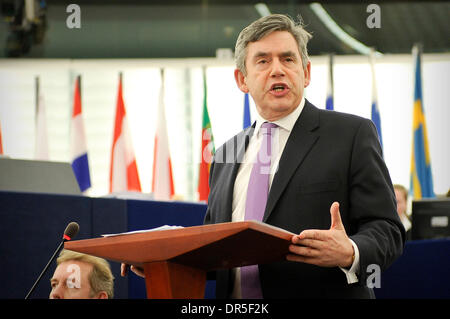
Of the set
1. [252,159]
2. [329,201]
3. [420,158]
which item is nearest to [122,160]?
[420,158]

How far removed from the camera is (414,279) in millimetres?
4074

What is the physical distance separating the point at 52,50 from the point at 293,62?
24.9 feet

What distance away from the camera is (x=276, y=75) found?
7.11ft

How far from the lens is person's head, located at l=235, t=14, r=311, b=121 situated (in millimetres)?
2180

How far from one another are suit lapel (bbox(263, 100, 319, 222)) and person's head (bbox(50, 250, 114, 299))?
1074 millimetres

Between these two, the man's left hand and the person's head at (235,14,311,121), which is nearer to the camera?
the man's left hand

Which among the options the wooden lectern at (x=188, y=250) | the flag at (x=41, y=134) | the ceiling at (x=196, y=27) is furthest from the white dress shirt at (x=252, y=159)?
the ceiling at (x=196, y=27)

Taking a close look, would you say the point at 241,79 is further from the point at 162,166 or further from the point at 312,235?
the point at 162,166

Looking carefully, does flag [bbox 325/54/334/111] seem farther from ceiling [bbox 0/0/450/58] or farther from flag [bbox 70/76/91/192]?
flag [bbox 70/76/91/192]

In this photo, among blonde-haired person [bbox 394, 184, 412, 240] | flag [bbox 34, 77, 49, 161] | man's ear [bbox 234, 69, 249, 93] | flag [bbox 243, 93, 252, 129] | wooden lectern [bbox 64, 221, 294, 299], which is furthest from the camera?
flag [bbox 34, 77, 49, 161]

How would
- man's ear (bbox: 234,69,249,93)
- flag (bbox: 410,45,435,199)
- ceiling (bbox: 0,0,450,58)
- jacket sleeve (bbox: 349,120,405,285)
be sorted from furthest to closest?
ceiling (bbox: 0,0,450,58), flag (bbox: 410,45,435,199), man's ear (bbox: 234,69,249,93), jacket sleeve (bbox: 349,120,405,285)

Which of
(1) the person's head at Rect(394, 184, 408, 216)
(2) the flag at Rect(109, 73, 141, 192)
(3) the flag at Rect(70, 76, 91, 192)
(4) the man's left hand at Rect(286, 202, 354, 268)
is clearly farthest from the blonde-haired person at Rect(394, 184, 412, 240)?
(4) the man's left hand at Rect(286, 202, 354, 268)

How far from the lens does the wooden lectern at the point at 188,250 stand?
1533mm
